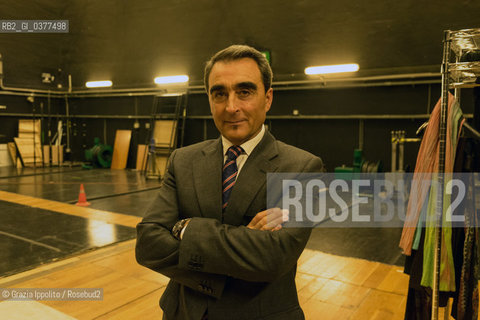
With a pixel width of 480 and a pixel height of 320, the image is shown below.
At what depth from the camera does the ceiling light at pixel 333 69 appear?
295 inches

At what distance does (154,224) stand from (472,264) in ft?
4.96

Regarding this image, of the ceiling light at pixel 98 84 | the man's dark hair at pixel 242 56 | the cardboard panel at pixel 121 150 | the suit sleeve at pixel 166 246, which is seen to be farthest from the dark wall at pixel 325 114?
the suit sleeve at pixel 166 246

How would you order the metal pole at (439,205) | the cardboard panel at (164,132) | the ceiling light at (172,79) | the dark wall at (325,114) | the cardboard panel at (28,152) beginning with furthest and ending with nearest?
1. the cardboard panel at (28,152)
2. the cardboard panel at (164,132)
3. the ceiling light at (172,79)
4. the dark wall at (325,114)
5. the metal pole at (439,205)

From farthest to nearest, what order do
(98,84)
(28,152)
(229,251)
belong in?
1. (28,152)
2. (98,84)
3. (229,251)

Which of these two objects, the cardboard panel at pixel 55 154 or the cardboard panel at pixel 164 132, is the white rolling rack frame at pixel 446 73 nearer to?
the cardboard panel at pixel 164 132

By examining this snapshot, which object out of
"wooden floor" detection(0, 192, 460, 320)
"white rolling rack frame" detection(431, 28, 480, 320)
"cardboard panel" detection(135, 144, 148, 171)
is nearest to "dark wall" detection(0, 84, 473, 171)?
"cardboard panel" detection(135, 144, 148, 171)

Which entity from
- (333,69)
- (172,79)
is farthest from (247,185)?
(172,79)

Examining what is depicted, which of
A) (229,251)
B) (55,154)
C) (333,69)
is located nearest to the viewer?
(229,251)

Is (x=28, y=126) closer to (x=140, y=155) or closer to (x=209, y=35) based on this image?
(x=140, y=155)

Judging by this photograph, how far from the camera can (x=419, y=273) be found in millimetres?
1825

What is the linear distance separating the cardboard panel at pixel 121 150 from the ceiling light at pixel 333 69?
22.5 ft

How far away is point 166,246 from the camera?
1283mm

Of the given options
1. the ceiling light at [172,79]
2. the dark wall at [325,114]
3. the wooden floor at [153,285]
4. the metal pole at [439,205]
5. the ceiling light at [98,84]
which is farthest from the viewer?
the ceiling light at [98,84]

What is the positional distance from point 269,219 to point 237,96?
17.1 inches
